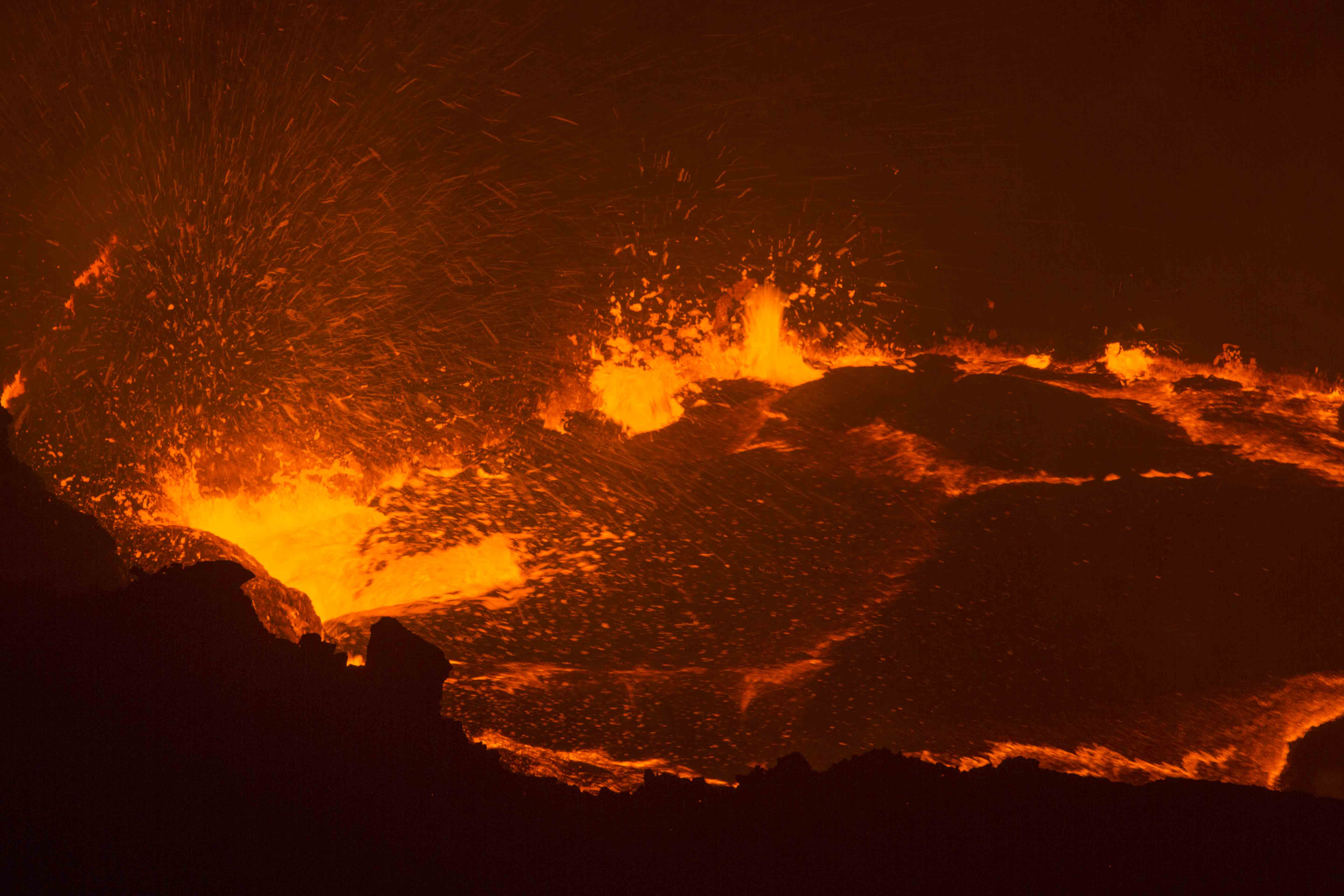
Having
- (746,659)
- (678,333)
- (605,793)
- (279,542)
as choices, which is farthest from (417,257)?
(605,793)

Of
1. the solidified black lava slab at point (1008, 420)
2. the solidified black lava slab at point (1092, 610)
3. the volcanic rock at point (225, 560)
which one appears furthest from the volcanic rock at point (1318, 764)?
the volcanic rock at point (225, 560)

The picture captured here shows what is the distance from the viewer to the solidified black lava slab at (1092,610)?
254 centimetres

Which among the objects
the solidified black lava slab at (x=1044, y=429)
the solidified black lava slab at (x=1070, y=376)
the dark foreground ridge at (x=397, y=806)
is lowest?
the dark foreground ridge at (x=397, y=806)

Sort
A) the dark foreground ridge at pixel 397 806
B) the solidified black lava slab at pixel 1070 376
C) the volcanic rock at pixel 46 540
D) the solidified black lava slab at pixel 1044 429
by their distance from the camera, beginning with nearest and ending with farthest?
the dark foreground ridge at pixel 397 806
the volcanic rock at pixel 46 540
the solidified black lava slab at pixel 1044 429
the solidified black lava slab at pixel 1070 376

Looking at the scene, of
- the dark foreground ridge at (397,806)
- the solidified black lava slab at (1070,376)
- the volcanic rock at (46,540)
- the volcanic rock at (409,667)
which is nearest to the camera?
the dark foreground ridge at (397,806)

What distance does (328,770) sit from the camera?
1613 millimetres

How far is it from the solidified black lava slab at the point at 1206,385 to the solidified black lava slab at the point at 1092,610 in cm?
49

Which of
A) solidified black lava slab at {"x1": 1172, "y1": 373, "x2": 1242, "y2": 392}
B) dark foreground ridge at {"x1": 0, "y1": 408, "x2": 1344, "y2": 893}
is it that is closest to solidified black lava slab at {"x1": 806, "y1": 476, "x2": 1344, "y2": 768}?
solidified black lava slab at {"x1": 1172, "y1": 373, "x2": 1242, "y2": 392}

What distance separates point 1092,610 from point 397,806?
2.15 meters

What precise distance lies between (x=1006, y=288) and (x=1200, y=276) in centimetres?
78

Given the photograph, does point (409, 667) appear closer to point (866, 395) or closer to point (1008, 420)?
point (866, 395)

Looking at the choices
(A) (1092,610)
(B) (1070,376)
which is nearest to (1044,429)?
(B) (1070,376)

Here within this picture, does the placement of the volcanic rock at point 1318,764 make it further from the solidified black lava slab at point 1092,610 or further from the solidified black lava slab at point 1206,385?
the solidified black lava slab at point 1206,385

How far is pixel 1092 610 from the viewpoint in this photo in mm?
2955
